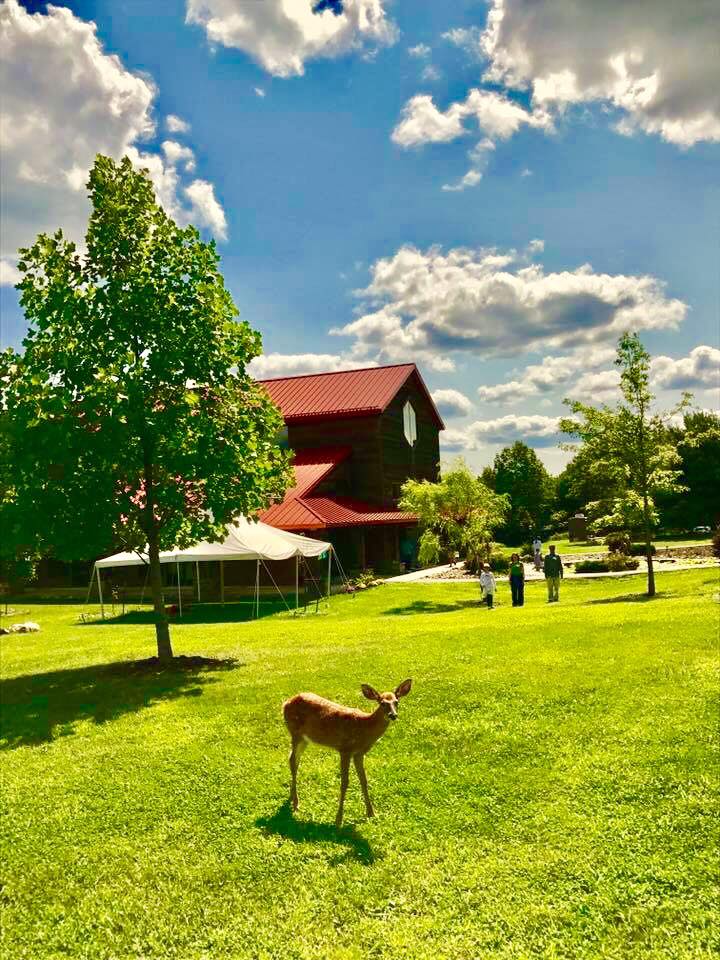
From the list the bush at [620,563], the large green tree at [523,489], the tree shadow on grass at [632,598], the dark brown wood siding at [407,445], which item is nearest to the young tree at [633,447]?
the tree shadow on grass at [632,598]

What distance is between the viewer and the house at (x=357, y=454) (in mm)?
35875

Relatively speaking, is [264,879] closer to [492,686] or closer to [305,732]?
[305,732]

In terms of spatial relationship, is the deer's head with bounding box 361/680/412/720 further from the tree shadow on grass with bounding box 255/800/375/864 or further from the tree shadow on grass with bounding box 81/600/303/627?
the tree shadow on grass with bounding box 81/600/303/627

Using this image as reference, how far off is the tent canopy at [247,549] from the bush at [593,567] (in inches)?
575

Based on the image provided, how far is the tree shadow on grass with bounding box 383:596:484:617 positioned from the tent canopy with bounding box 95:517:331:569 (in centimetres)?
401

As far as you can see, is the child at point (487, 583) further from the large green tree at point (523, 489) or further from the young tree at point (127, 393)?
the large green tree at point (523, 489)

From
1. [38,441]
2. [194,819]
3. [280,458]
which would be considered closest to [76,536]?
[38,441]

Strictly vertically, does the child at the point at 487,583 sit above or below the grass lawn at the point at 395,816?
above

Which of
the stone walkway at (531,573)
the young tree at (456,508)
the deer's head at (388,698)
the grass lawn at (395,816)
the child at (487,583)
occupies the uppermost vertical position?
the young tree at (456,508)

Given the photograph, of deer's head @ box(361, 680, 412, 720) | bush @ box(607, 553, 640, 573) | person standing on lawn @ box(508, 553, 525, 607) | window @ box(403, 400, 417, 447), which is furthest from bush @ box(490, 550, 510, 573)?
deer's head @ box(361, 680, 412, 720)

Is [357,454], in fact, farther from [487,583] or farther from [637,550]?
[487,583]

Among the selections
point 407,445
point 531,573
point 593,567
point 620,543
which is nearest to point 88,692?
point 593,567

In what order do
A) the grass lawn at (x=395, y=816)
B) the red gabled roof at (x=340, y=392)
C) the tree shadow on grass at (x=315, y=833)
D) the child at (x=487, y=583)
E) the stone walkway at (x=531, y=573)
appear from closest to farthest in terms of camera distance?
the grass lawn at (x=395, y=816) < the tree shadow on grass at (x=315, y=833) < the child at (x=487, y=583) < the stone walkway at (x=531, y=573) < the red gabled roof at (x=340, y=392)

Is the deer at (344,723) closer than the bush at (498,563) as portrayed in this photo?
Yes
